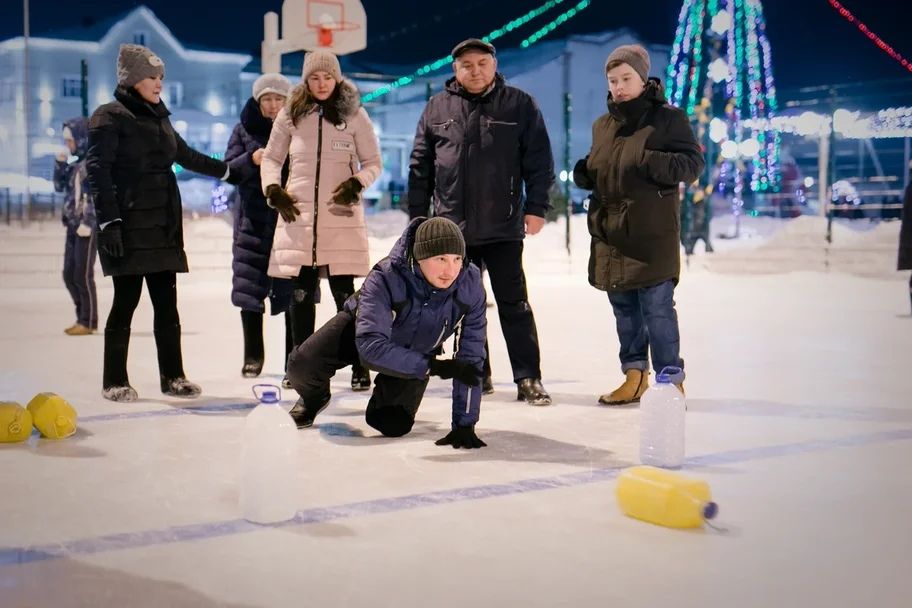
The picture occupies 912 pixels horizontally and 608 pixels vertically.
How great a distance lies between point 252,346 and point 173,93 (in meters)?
15.0

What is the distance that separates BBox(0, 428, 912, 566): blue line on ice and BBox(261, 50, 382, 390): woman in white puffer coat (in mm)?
1486

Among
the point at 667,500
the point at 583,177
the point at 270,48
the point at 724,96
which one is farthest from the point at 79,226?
the point at 724,96

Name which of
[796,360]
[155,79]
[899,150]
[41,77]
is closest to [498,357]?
[796,360]

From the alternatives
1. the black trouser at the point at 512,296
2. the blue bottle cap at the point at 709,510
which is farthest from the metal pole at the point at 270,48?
the blue bottle cap at the point at 709,510

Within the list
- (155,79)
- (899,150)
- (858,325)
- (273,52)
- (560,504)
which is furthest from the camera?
(899,150)

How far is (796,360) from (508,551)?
3.37m

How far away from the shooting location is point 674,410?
2861 millimetres

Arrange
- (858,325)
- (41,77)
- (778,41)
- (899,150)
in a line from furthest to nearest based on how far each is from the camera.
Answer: (41,77)
(778,41)
(899,150)
(858,325)

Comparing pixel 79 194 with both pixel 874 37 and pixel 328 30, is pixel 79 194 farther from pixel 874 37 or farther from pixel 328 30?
pixel 874 37

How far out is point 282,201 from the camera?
3.96 metres

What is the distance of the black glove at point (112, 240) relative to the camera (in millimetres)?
3707

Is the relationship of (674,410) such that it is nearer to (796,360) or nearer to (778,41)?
(796,360)

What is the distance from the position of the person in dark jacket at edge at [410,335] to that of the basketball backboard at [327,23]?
735cm

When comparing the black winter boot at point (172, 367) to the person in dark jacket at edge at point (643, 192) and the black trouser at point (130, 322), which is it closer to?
the black trouser at point (130, 322)
